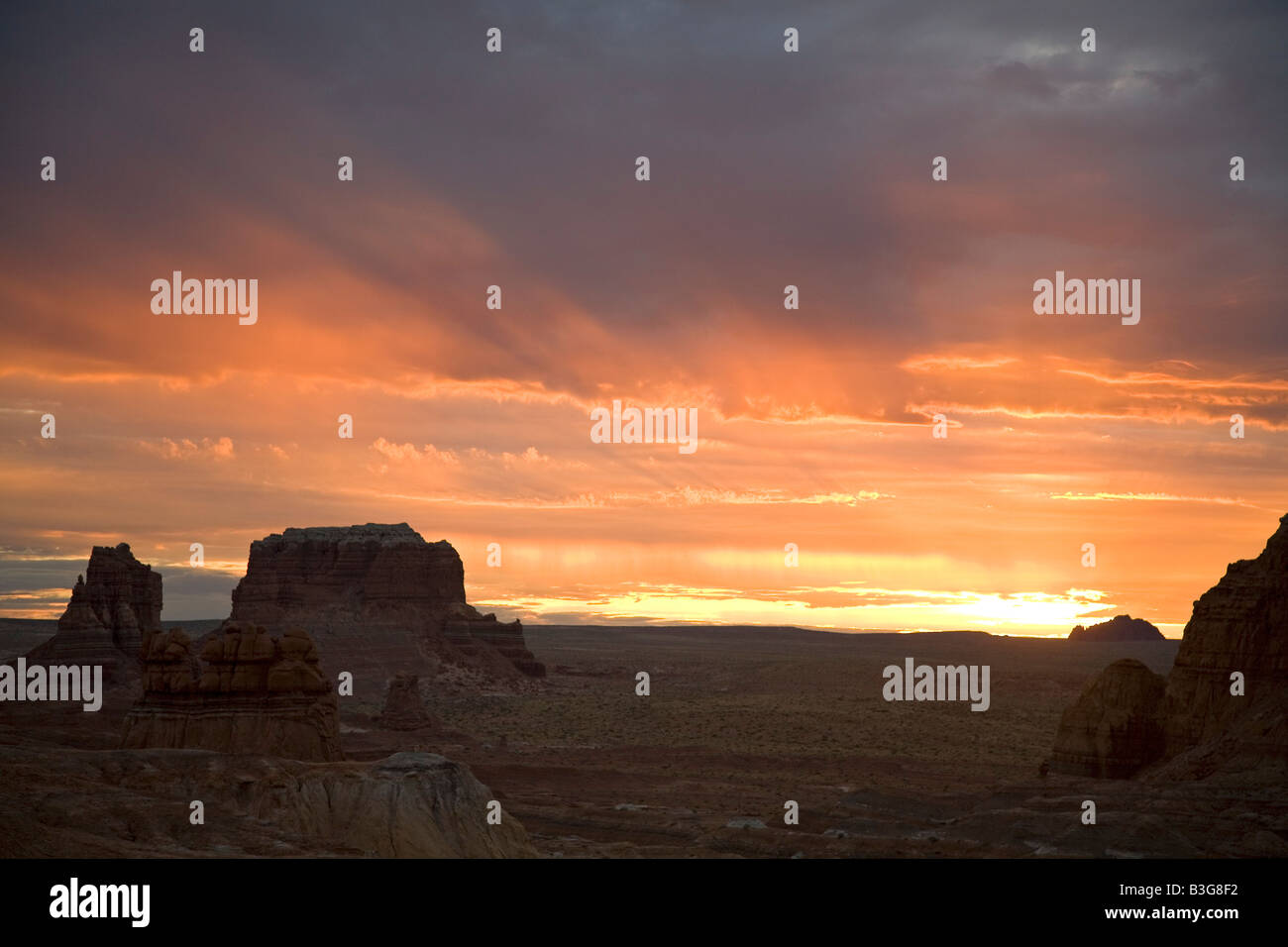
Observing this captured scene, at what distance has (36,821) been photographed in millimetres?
26766

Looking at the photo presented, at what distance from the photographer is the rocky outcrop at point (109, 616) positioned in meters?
85.3

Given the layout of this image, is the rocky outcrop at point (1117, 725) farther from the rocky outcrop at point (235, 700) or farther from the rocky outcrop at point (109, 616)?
the rocky outcrop at point (109, 616)

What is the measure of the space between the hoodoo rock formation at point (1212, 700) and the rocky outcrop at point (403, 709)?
41.6 metres

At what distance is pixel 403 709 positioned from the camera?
76625 mm

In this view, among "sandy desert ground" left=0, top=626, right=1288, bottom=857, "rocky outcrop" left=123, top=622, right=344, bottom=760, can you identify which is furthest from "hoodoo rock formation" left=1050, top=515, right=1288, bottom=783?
"rocky outcrop" left=123, top=622, right=344, bottom=760

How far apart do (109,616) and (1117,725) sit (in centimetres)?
7209

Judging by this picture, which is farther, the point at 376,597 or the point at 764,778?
the point at 376,597

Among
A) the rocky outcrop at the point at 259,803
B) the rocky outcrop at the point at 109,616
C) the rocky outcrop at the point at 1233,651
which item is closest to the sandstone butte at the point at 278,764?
the rocky outcrop at the point at 259,803

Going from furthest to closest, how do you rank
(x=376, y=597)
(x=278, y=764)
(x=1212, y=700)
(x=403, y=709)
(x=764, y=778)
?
(x=376, y=597), (x=403, y=709), (x=764, y=778), (x=1212, y=700), (x=278, y=764)

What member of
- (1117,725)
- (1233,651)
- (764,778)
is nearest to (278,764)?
(764,778)

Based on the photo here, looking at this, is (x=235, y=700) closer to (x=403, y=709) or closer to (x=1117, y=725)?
(x=403, y=709)

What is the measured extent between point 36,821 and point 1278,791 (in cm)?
3695
